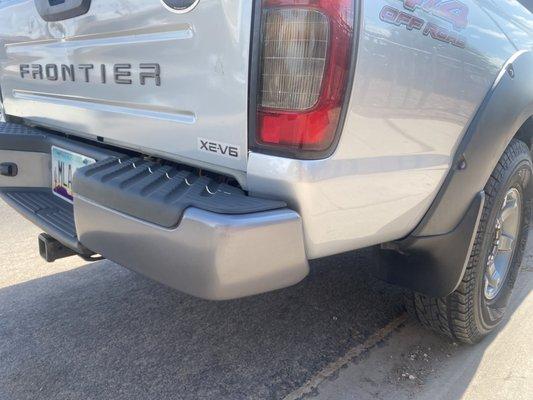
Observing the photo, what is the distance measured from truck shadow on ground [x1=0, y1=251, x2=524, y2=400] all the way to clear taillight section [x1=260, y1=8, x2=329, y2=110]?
3.37ft

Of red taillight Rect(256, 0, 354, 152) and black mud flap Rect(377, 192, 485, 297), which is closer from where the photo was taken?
red taillight Rect(256, 0, 354, 152)

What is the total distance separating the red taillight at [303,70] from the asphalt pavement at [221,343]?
4.06 feet

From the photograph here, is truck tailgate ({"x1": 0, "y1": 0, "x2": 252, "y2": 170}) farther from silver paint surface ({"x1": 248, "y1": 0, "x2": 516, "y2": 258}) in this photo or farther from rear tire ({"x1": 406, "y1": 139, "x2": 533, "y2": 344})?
rear tire ({"x1": 406, "y1": 139, "x2": 533, "y2": 344})

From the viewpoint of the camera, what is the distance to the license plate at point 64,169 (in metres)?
2.36

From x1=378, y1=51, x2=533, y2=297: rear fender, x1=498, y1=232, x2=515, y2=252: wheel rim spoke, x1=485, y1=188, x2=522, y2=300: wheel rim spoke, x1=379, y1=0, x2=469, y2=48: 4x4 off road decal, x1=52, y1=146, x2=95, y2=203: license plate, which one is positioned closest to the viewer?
x1=379, y1=0, x2=469, y2=48: 4x4 off road decal

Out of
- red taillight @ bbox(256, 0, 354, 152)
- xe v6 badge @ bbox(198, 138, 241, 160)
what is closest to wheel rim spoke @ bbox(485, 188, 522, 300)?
red taillight @ bbox(256, 0, 354, 152)

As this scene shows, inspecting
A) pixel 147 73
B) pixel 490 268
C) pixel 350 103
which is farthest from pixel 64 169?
pixel 490 268

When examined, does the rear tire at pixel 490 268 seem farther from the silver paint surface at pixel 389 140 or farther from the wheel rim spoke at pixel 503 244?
the silver paint surface at pixel 389 140

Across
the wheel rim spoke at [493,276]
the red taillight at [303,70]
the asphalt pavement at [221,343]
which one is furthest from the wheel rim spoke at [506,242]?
the red taillight at [303,70]

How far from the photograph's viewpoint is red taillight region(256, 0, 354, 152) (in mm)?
1456

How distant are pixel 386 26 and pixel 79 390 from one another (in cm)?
195

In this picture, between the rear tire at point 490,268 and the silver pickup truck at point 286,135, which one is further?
the rear tire at point 490,268

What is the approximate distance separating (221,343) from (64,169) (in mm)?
1173

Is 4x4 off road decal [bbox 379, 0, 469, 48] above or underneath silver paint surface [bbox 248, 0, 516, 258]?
above
